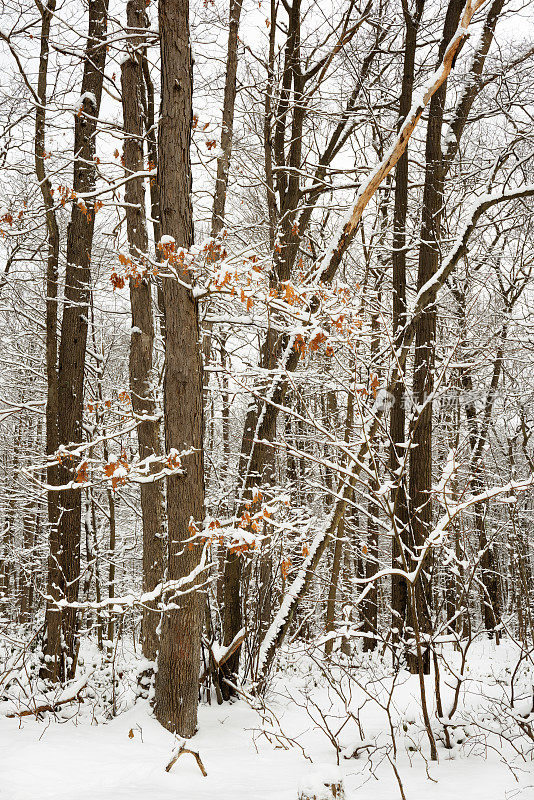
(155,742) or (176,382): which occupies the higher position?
(176,382)

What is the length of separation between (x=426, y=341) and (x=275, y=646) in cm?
426

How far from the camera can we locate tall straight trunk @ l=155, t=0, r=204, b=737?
4832 millimetres

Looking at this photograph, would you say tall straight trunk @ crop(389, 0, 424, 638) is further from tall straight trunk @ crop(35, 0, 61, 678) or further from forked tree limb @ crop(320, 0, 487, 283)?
tall straight trunk @ crop(35, 0, 61, 678)

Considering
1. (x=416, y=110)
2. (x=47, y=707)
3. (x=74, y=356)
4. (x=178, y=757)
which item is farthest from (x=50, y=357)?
(x=416, y=110)

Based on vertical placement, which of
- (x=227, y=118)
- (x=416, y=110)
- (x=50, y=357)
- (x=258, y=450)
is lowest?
(x=258, y=450)

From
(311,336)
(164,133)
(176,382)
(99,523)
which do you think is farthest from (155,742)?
(99,523)

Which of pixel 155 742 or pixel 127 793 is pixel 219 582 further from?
pixel 127 793

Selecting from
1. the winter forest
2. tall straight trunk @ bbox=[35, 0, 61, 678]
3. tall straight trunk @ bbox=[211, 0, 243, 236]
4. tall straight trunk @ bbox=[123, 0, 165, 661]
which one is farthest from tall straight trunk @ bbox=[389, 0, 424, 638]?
tall straight trunk @ bbox=[35, 0, 61, 678]

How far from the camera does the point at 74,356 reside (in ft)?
25.9

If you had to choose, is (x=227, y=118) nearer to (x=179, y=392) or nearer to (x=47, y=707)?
(x=179, y=392)

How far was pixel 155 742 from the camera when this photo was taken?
→ 4594mm

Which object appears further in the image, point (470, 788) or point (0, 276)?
point (0, 276)

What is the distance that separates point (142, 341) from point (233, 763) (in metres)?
4.38

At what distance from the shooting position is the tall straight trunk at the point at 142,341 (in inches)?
256
